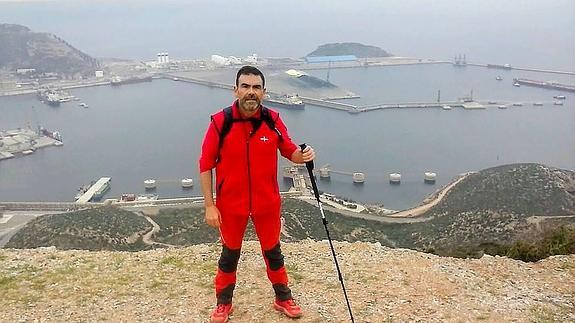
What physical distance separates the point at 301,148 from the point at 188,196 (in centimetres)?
3794

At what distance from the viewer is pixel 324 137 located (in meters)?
57.7

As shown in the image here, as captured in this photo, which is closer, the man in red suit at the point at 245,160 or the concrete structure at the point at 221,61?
the man in red suit at the point at 245,160

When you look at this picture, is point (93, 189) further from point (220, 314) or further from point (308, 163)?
point (308, 163)

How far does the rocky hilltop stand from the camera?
4.26 m

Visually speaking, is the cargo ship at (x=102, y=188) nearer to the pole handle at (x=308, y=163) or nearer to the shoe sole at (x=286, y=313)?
the shoe sole at (x=286, y=313)

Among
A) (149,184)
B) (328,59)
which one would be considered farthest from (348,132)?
(328,59)

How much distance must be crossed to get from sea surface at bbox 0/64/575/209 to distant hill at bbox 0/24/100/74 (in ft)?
43.9

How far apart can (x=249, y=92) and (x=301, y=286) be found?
7.45ft

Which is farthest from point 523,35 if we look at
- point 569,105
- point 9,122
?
point 9,122

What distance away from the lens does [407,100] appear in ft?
247

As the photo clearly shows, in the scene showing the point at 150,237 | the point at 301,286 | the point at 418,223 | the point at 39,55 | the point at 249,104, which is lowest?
the point at 418,223

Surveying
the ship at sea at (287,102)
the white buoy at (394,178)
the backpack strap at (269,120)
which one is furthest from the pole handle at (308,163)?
the ship at sea at (287,102)

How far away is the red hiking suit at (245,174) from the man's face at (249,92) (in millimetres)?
69

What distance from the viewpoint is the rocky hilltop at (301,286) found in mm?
4258
